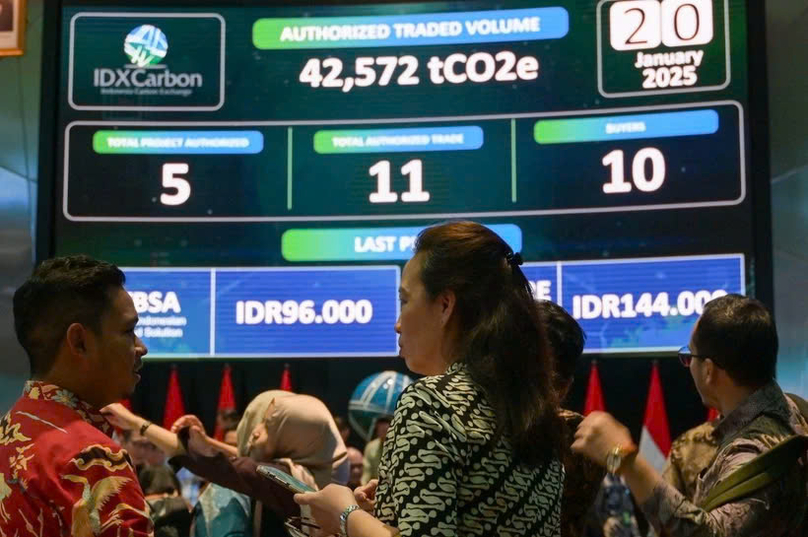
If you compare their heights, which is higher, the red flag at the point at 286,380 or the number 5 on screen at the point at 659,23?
the number 5 on screen at the point at 659,23

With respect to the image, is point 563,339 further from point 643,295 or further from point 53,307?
point 643,295

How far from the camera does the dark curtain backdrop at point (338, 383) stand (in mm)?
6371

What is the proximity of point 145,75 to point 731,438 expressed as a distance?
532cm

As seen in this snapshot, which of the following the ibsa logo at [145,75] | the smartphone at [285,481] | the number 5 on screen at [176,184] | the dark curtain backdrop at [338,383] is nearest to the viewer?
the smartphone at [285,481]

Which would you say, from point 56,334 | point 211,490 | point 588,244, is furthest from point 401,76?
point 56,334

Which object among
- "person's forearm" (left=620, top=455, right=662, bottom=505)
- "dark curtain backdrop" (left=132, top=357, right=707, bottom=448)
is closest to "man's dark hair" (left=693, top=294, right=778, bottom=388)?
"person's forearm" (left=620, top=455, right=662, bottom=505)

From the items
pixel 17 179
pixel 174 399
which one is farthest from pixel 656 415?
pixel 17 179

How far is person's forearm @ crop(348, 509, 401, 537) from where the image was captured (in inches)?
61.7

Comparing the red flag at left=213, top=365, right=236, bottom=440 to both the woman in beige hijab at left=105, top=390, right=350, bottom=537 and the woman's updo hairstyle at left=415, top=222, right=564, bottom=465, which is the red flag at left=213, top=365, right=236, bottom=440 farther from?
the woman's updo hairstyle at left=415, top=222, right=564, bottom=465

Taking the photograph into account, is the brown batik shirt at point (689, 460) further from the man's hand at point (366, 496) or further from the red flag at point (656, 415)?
the red flag at point (656, 415)

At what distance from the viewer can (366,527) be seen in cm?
159

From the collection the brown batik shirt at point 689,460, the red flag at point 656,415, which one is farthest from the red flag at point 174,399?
the brown batik shirt at point 689,460

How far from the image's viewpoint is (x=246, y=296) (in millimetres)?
6668

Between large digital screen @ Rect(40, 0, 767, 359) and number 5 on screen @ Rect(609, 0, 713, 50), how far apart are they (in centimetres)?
1
